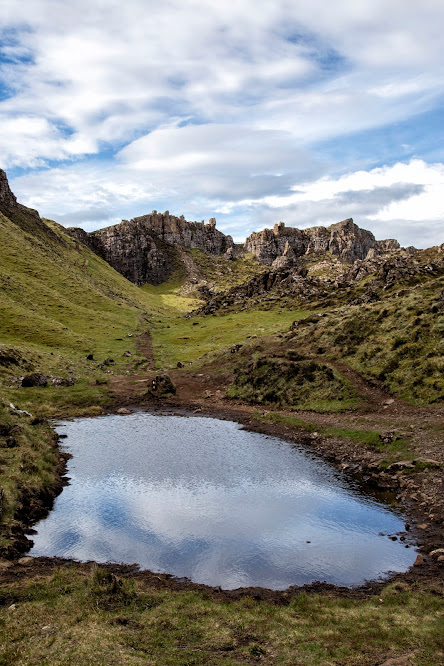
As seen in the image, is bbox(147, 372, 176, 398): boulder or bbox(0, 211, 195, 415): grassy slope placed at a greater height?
bbox(0, 211, 195, 415): grassy slope

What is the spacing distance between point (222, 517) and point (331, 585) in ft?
32.1

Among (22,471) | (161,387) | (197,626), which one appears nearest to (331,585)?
(197,626)

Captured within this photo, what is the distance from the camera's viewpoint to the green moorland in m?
16.5

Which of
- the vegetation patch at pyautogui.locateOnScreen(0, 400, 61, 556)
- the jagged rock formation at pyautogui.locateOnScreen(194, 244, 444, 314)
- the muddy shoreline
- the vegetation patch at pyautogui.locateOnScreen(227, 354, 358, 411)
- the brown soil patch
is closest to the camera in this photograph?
the muddy shoreline

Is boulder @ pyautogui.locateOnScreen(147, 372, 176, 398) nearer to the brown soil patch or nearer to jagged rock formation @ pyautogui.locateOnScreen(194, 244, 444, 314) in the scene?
the brown soil patch

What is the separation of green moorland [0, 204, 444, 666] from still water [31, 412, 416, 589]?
242 centimetres

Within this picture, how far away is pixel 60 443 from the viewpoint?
4869 cm

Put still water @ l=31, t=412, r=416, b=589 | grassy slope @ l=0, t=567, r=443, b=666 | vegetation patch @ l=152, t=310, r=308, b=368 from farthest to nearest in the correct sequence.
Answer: vegetation patch @ l=152, t=310, r=308, b=368 < still water @ l=31, t=412, r=416, b=589 < grassy slope @ l=0, t=567, r=443, b=666

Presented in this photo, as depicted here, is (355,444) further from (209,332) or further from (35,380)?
(209,332)

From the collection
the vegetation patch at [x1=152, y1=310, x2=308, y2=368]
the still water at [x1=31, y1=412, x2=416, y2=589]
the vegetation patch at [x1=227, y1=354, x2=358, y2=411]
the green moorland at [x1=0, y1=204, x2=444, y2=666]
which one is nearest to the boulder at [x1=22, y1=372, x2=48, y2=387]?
the green moorland at [x1=0, y1=204, x2=444, y2=666]

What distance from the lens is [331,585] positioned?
23.1 m

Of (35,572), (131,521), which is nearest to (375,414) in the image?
(131,521)

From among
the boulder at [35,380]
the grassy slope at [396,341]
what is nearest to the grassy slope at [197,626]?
the grassy slope at [396,341]

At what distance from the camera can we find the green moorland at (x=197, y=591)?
1652 centimetres
